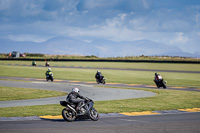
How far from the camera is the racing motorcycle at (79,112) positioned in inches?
509

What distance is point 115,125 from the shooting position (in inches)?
484

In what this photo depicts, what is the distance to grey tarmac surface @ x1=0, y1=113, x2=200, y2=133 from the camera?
439 inches

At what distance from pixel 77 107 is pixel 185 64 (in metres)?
74.5

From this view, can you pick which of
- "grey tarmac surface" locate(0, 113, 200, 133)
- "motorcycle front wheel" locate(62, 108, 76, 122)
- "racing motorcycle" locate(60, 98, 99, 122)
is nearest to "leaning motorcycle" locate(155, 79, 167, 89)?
"grey tarmac surface" locate(0, 113, 200, 133)

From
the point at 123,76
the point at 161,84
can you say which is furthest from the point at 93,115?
the point at 123,76

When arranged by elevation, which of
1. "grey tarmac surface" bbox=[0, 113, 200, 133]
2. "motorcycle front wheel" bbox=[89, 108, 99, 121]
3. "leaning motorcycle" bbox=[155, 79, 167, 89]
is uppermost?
"leaning motorcycle" bbox=[155, 79, 167, 89]

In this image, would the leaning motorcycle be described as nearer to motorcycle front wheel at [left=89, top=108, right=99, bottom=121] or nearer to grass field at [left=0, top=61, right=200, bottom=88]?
grass field at [left=0, top=61, right=200, bottom=88]

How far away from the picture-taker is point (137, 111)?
54.3ft

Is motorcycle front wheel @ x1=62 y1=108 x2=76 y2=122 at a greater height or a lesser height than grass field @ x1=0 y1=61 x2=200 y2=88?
lesser

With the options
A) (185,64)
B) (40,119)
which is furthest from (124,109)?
(185,64)

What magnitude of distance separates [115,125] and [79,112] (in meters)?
1.87

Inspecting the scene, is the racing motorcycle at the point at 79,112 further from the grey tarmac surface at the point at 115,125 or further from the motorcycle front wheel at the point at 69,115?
the grey tarmac surface at the point at 115,125

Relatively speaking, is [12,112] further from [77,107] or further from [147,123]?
[147,123]

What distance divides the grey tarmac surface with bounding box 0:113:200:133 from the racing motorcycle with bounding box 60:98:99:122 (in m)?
0.24
